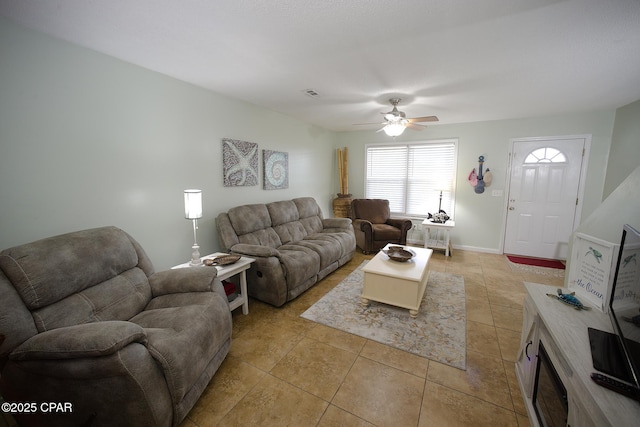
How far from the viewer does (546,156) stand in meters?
4.18

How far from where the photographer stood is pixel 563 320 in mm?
1347

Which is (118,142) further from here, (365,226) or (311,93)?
(365,226)

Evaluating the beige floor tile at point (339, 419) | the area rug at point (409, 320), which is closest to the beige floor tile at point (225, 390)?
the beige floor tile at point (339, 419)

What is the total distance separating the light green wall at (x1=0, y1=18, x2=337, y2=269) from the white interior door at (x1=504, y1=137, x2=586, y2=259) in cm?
473

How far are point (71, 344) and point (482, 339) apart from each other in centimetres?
289

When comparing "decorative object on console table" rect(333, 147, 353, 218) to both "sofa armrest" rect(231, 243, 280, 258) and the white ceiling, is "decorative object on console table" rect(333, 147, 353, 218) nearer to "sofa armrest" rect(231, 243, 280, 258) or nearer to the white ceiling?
the white ceiling

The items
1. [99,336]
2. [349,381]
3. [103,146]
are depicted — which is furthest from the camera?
[103,146]

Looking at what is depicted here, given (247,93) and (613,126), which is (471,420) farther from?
(613,126)

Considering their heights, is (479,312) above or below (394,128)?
below

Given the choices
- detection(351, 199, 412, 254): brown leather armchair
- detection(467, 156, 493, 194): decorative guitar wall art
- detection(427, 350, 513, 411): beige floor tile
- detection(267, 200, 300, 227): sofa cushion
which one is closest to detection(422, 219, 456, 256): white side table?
detection(351, 199, 412, 254): brown leather armchair

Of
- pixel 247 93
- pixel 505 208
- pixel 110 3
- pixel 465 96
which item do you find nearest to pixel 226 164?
pixel 247 93

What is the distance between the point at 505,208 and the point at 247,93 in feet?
15.4

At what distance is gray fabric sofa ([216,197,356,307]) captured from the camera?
2730 millimetres

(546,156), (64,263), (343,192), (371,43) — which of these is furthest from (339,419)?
(546,156)
